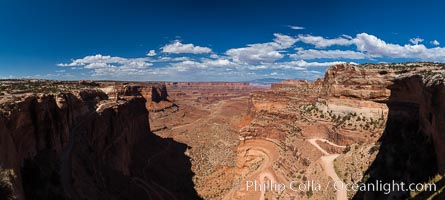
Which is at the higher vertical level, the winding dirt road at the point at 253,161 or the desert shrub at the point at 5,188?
the desert shrub at the point at 5,188

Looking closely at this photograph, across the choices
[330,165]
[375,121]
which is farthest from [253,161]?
[375,121]

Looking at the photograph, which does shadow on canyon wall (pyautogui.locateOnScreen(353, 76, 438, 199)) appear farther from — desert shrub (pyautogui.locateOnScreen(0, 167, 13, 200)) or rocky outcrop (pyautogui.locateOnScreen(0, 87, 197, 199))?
rocky outcrop (pyautogui.locateOnScreen(0, 87, 197, 199))

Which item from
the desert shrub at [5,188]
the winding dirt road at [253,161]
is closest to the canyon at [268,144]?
the desert shrub at [5,188]

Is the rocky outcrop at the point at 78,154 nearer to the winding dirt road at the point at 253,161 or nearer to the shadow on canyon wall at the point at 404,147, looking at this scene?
the winding dirt road at the point at 253,161

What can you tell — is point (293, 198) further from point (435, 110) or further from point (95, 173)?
point (95, 173)

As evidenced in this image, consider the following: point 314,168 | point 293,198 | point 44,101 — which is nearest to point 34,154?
point 44,101

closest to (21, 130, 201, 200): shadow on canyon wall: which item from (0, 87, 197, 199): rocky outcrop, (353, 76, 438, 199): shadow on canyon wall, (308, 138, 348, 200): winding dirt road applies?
(0, 87, 197, 199): rocky outcrop

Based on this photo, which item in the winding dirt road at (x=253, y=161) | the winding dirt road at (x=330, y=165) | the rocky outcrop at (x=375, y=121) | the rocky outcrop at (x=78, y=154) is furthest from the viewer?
the winding dirt road at (x=253, y=161)
